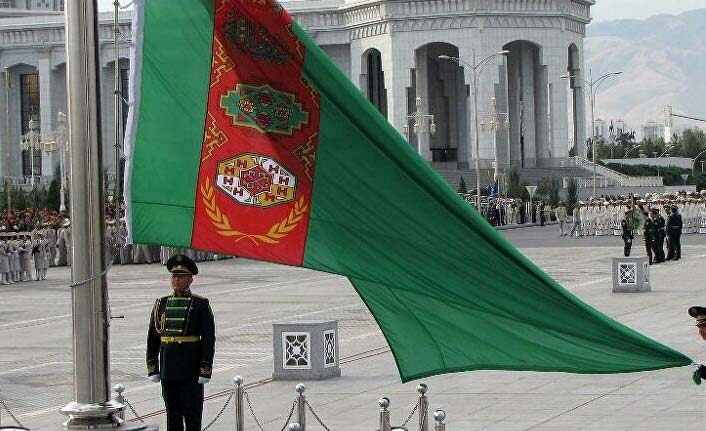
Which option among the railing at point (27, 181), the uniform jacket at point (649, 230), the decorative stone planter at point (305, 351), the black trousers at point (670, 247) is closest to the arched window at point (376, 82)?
the railing at point (27, 181)

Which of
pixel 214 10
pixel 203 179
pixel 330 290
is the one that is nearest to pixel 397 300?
pixel 203 179

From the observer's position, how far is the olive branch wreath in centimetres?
731

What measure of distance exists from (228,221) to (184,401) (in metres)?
3.04

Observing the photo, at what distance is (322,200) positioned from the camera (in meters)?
7.28

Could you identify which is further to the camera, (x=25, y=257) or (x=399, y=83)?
(x=399, y=83)

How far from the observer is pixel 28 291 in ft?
121

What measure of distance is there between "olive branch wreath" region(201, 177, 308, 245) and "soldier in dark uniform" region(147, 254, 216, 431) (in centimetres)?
271

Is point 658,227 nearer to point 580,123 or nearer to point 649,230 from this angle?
point 649,230

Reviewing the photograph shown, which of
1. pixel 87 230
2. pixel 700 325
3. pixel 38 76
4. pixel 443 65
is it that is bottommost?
pixel 700 325

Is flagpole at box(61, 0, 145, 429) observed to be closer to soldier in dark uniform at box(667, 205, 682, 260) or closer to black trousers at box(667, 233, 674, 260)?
soldier in dark uniform at box(667, 205, 682, 260)

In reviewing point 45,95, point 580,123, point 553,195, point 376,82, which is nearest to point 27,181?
point 45,95

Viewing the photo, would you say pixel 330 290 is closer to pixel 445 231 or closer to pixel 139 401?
pixel 139 401

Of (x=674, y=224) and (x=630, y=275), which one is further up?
(x=674, y=224)

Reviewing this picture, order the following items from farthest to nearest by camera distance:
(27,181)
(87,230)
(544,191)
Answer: (27,181) < (544,191) < (87,230)
